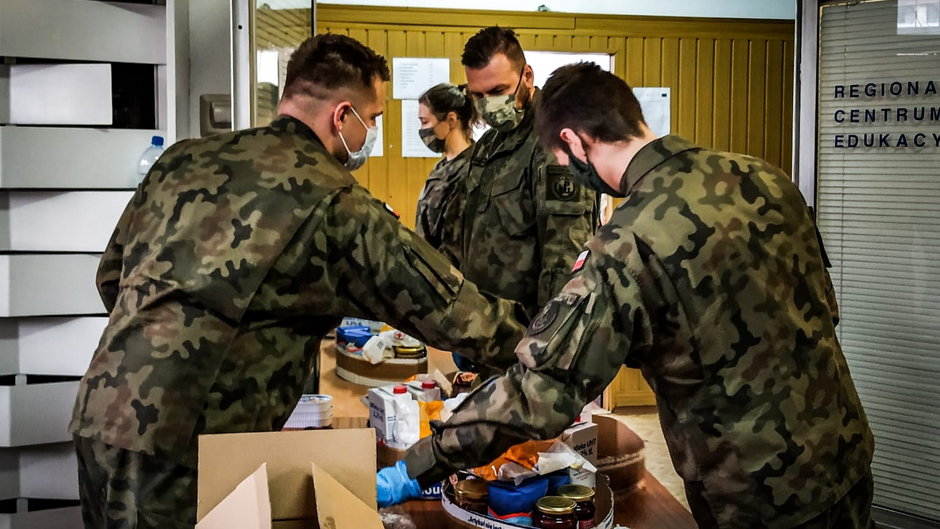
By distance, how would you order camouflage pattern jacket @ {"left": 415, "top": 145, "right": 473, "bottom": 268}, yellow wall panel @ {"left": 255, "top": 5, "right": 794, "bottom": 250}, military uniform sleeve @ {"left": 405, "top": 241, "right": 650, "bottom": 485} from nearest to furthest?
1. military uniform sleeve @ {"left": 405, "top": 241, "right": 650, "bottom": 485}
2. camouflage pattern jacket @ {"left": 415, "top": 145, "right": 473, "bottom": 268}
3. yellow wall panel @ {"left": 255, "top": 5, "right": 794, "bottom": 250}

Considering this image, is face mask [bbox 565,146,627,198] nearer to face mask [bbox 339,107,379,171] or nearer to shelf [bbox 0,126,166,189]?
face mask [bbox 339,107,379,171]

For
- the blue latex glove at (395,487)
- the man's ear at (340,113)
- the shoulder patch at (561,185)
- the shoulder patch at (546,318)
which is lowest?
the blue latex glove at (395,487)

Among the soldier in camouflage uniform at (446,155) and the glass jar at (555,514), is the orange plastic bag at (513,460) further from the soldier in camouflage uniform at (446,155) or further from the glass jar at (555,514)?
the soldier in camouflage uniform at (446,155)

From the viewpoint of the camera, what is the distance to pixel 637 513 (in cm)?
192

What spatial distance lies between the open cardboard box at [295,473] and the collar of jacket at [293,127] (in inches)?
30.6

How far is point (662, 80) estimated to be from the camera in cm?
568

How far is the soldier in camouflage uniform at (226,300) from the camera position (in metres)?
1.65

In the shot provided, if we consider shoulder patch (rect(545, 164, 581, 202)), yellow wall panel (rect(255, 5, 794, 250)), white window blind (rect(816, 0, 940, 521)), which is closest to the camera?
shoulder patch (rect(545, 164, 581, 202))

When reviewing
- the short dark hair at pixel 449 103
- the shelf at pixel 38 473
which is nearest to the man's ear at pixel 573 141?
the shelf at pixel 38 473

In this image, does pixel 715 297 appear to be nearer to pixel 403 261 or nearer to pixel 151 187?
pixel 403 261

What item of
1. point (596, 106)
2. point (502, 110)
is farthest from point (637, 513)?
point (502, 110)

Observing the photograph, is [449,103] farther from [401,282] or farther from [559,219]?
[401,282]

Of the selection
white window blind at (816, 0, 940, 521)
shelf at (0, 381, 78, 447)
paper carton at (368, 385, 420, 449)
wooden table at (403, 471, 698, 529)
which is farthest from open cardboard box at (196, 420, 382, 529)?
white window blind at (816, 0, 940, 521)

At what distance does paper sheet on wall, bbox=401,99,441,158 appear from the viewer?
5.34 metres
